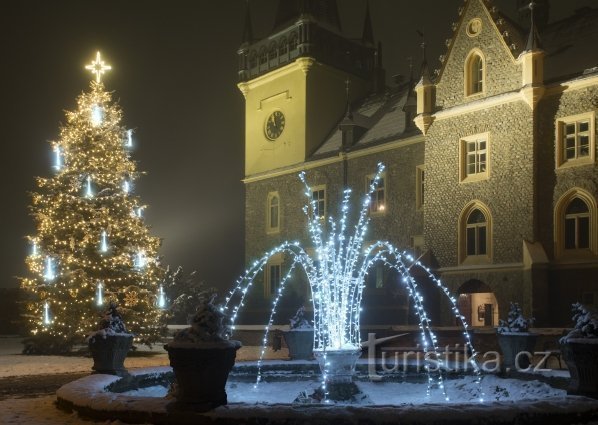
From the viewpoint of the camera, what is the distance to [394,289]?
3191cm

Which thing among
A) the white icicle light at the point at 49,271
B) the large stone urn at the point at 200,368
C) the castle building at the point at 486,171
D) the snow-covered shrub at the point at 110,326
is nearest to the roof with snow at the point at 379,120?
the castle building at the point at 486,171

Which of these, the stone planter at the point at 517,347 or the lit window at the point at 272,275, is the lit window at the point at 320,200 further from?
the stone planter at the point at 517,347

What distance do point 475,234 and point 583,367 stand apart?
2001cm

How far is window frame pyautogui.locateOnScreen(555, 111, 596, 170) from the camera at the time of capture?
25.6m

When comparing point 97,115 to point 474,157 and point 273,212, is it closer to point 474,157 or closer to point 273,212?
point 474,157

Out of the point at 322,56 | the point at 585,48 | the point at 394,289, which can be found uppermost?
the point at 322,56

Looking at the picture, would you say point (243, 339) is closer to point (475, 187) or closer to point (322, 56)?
point (475, 187)

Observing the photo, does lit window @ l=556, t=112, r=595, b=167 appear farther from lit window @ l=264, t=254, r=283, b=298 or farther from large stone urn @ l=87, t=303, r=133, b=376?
large stone urn @ l=87, t=303, r=133, b=376

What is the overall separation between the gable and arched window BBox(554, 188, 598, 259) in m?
4.99

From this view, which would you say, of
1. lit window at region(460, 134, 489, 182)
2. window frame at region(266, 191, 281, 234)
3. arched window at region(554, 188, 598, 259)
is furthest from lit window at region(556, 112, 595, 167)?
window frame at region(266, 191, 281, 234)

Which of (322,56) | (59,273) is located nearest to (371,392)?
(59,273)

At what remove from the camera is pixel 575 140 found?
26.3 meters

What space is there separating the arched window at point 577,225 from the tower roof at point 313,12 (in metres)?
21.7

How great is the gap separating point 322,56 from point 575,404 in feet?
117
